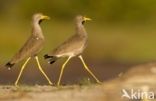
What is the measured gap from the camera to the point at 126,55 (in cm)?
2948

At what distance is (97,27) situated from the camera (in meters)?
32.1

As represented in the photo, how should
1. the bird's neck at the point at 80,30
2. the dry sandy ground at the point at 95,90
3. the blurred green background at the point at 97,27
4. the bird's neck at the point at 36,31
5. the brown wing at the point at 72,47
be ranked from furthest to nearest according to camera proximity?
the blurred green background at the point at 97,27 → the bird's neck at the point at 80,30 → the bird's neck at the point at 36,31 → the brown wing at the point at 72,47 → the dry sandy ground at the point at 95,90

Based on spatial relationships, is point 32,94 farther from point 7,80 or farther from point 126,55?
point 126,55

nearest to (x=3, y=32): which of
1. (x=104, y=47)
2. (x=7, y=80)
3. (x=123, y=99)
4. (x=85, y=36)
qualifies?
(x=104, y=47)

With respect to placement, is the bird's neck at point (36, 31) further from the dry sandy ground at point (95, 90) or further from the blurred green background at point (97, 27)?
the blurred green background at point (97, 27)

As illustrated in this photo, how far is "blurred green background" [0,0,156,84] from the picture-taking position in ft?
97.0

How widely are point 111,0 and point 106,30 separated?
303cm
